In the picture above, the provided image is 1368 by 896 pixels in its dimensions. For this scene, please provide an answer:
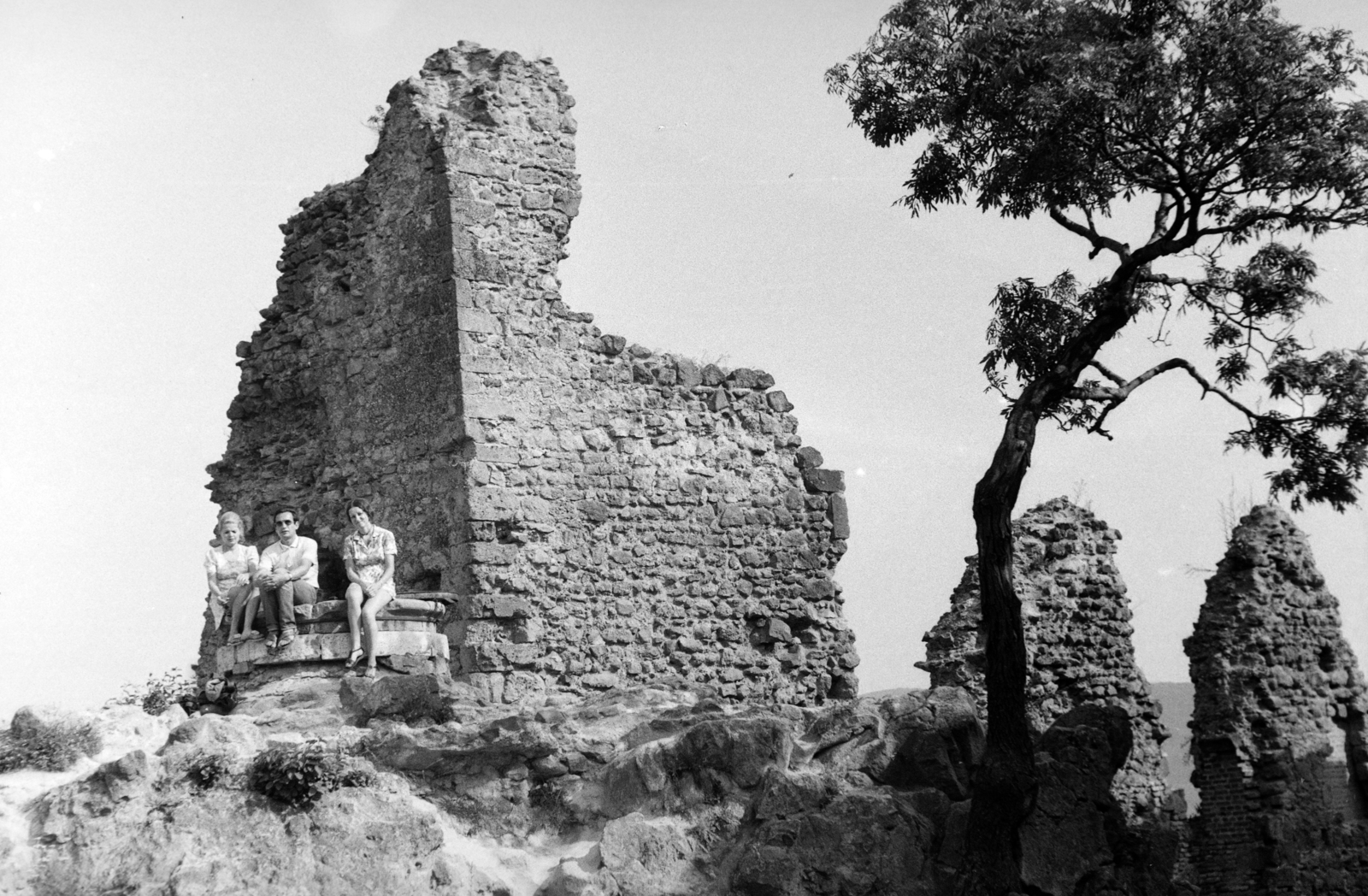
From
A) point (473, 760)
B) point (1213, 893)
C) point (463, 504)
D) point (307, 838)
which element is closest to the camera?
point (307, 838)

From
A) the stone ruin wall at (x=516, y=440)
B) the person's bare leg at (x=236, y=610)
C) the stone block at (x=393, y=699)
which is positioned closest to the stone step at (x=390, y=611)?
the person's bare leg at (x=236, y=610)

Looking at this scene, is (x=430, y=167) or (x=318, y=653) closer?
(x=318, y=653)

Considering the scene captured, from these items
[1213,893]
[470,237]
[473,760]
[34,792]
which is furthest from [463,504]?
[1213,893]

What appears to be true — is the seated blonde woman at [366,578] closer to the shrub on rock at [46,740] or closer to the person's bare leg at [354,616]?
the person's bare leg at [354,616]

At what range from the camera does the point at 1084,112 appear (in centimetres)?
1556

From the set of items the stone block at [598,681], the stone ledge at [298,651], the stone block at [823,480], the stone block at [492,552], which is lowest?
the stone ledge at [298,651]

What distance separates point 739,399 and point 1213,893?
22.4ft

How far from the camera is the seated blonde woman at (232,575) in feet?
51.8

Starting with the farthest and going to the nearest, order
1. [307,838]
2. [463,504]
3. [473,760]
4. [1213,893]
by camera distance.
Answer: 1. [1213,893]
2. [463,504]
3. [473,760]
4. [307,838]

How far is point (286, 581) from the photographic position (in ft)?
A: 50.6

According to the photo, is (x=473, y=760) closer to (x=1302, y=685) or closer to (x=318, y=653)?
(x=318, y=653)

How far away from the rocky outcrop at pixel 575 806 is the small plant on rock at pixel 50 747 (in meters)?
0.24

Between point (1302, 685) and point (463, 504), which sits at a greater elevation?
point (463, 504)

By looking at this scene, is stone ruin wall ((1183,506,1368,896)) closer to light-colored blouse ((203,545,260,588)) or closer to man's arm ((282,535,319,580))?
man's arm ((282,535,319,580))
